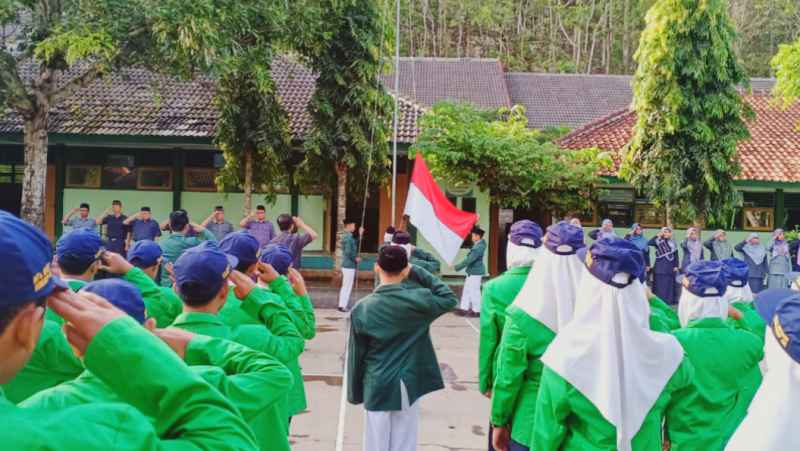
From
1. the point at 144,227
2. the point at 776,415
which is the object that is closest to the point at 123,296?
the point at 776,415

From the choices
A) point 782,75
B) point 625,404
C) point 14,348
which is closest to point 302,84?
point 782,75

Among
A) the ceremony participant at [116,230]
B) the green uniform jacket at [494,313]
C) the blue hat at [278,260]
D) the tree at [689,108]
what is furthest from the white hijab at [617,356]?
the ceremony participant at [116,230]

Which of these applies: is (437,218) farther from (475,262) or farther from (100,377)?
(100,377)

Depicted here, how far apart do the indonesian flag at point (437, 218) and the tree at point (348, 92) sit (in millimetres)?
7297

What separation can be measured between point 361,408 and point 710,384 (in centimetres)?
425

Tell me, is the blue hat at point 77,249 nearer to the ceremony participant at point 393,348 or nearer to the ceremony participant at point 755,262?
the ceremony participant at point 393,348

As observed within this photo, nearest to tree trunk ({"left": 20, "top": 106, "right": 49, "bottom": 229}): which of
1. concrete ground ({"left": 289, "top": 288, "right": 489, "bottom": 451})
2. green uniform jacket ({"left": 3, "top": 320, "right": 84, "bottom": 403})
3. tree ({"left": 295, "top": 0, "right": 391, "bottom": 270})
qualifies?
tree ({"left": 295, "top": 0, "right": 391, "bottom": 270})

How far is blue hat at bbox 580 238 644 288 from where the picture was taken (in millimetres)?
3373

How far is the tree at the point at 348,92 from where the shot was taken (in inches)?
A: 672

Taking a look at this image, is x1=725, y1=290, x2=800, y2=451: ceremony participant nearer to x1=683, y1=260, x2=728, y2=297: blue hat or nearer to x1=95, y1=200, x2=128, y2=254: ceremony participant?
x1=683, y1=260, x2=728, y2=297: blue hat

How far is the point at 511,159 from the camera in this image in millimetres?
17469

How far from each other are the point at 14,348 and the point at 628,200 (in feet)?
64.9

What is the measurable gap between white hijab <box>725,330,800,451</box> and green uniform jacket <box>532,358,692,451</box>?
121cm

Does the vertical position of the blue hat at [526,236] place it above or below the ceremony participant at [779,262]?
above
